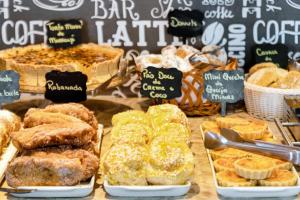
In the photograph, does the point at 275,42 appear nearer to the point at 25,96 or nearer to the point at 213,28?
the point at 213,28

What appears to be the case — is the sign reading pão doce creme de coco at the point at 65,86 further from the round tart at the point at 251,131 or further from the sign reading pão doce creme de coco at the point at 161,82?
the round tart at the point at 251,131

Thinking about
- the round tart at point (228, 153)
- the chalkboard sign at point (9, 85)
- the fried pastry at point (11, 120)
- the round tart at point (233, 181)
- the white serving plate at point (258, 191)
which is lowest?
the white serving plate at point (258, 191)

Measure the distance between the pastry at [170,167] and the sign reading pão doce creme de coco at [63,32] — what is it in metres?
1.12

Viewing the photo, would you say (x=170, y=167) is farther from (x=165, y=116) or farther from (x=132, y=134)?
(x=165, y=116)

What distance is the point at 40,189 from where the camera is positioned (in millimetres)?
1792

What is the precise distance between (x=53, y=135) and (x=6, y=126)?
1.28ft

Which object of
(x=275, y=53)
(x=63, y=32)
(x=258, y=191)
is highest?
(x=63, y=32)

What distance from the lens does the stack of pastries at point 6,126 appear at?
2.14m

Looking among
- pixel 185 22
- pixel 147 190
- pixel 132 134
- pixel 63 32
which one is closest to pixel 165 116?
pixel 132 134

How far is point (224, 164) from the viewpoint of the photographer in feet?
6.34

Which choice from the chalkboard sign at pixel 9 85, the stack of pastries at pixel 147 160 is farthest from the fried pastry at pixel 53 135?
the chalkboard sign at pixel 9 85

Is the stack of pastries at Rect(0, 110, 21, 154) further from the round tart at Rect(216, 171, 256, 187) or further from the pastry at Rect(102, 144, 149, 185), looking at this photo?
the round tart at Rect(216, 171, 256, 187)

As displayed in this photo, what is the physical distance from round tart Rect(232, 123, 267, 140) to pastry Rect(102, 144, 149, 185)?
1.54ft

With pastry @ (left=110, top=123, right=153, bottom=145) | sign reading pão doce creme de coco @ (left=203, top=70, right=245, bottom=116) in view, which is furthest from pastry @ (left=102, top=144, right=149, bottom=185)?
sign reading pão doce creme de coco @ (left=203, top=70, right=245, bottom=116)
